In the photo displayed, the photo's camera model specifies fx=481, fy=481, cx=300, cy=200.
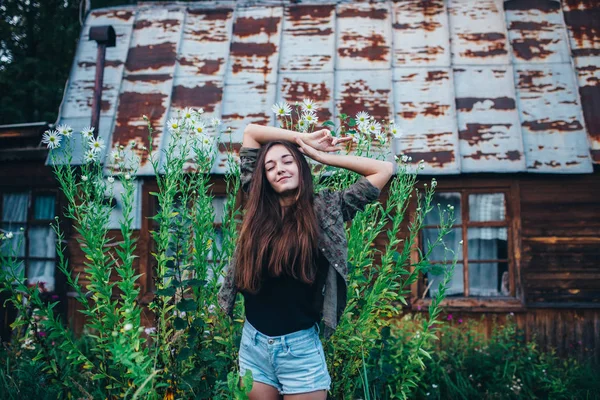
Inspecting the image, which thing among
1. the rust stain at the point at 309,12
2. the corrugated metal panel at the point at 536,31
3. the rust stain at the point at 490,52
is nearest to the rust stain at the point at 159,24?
the rust stain at the point at 309,12

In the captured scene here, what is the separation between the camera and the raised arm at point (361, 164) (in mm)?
2264

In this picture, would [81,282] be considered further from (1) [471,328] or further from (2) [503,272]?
(2) [503,272]

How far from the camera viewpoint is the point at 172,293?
255 cm

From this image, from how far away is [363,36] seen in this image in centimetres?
653

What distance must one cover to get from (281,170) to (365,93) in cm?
406

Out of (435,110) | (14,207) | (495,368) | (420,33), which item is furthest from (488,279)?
(14,207)

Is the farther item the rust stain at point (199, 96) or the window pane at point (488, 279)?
the rust stain at point (199, 96)

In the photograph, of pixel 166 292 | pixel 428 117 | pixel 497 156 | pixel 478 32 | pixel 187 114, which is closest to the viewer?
pixel 166 292

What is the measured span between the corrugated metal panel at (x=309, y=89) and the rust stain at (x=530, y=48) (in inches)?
93.8

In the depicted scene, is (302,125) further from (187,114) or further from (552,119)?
(552,119)

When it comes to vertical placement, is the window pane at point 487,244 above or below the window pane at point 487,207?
below

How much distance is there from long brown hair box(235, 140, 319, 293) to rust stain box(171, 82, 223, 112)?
394cm

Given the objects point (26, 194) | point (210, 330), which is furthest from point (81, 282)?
point (210, 330)

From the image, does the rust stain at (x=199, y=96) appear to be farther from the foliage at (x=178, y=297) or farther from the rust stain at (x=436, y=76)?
the foliage at (x=178, y=297)
